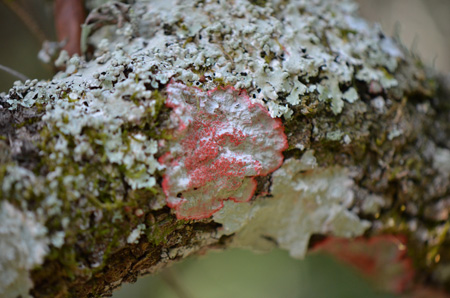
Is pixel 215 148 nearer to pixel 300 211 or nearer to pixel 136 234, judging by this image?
pixel 136 234

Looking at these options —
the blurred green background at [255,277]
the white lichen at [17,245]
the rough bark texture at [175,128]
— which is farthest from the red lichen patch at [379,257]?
the blurred green background at [255,277]

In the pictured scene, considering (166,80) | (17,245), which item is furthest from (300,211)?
(17,245)

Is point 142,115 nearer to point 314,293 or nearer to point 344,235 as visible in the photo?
point 344,235

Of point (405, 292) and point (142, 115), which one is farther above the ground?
point (142, 115)

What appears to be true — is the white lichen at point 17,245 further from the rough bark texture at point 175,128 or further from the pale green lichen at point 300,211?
the pale green lichen at point 300,211

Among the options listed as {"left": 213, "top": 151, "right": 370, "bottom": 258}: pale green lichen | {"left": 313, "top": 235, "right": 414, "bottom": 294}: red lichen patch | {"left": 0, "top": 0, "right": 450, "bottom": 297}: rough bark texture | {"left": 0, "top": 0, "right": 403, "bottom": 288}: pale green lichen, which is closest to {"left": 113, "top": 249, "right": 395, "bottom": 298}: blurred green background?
{"left": 313, "top": 235, "right": 414, "bottom": 294}: red lichen patch

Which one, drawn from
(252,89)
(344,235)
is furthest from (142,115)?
(344,235)

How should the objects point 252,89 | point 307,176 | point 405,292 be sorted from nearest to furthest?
point 252,89 < point 307,176 < point 405,292
